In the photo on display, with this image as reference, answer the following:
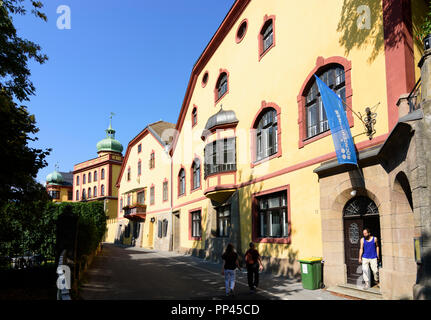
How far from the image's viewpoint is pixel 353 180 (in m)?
11.0

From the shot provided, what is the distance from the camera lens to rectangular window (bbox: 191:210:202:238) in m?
25.2

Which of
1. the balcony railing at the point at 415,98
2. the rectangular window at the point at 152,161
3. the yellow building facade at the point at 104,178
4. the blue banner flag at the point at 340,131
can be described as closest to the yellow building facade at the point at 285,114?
the blue banner flag at the point at 340,131

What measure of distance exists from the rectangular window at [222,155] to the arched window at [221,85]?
367 centimetres

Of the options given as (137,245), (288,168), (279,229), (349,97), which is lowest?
(137,245)

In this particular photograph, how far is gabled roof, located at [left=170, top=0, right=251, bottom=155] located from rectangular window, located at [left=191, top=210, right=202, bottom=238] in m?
8.18

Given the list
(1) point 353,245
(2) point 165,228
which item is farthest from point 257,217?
(2) point 165,228

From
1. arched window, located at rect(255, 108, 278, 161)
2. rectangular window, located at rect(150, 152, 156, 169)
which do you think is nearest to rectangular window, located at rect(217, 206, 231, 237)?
arched window, located at rect(255, 108, 278, 161)

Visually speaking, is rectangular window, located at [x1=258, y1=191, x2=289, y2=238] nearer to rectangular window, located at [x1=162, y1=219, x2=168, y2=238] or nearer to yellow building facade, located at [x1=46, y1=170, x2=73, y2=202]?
rectangular window, located at [x1=162, y1=219, x2=168, y2=238]

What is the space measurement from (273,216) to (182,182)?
14889mm

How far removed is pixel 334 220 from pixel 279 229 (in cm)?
405

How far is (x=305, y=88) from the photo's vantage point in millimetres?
13945

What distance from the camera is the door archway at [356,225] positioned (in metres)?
10.8
